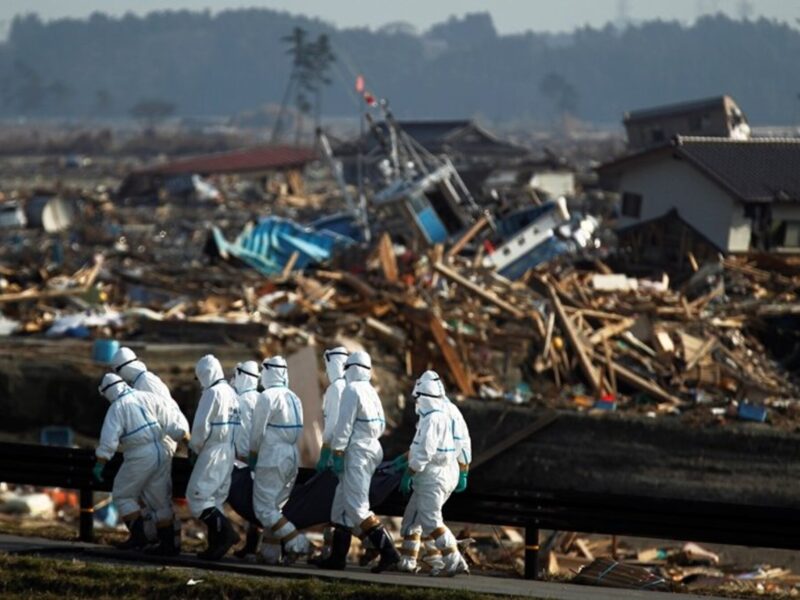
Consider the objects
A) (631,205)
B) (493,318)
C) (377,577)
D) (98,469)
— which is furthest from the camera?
(631,205)

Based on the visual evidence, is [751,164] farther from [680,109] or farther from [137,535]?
[137,535]

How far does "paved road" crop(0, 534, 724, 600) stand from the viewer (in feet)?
41.0

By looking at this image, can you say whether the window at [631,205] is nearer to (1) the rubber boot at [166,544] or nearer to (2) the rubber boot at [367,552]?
(2) the rubber boot at [367,552]

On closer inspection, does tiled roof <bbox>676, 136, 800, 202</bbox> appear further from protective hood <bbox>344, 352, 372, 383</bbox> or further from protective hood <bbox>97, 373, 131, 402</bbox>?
protective hood <bbox>97, 373, 131, 402</bbox>

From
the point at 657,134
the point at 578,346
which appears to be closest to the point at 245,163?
the point at 657,134

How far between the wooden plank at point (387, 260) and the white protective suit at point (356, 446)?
16636 millimetres

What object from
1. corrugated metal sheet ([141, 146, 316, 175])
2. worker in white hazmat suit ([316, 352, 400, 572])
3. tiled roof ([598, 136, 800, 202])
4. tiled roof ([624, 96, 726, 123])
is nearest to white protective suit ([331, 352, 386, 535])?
worker in white hazmat suit ([316, 352, 400, 572])

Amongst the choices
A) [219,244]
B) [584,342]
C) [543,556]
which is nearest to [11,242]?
[219,244]

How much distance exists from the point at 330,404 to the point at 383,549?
1.14 metres

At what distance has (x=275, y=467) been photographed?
13023 mm

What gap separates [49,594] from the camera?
1198 centimetres

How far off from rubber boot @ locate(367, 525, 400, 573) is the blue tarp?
70.5ft

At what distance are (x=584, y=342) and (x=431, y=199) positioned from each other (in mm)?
12563

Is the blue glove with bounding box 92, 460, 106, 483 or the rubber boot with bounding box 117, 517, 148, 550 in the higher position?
the blue glove with bounding box 92, 460, 106, 483
